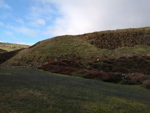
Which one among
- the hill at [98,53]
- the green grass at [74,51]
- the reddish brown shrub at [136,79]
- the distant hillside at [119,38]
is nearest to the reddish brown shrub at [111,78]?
the reddish brown shrub at [136,79]

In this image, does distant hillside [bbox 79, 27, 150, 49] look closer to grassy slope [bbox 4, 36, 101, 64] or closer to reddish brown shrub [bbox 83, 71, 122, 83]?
grassy slope [bbox 4, 36, 101, 64]

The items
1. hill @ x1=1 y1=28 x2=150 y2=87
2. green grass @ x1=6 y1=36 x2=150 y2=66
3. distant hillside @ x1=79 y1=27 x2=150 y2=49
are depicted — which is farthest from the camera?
distant hillside @ x1=79 y1=27 x2=150 y2=49

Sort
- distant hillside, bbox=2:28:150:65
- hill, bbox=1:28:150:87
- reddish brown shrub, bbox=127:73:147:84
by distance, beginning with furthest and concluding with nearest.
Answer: distant hillside, bbox=2:28:150:65 < hill, bbox=1:28:150:87 < reddish brown shrub, bbox=127:73:147:84

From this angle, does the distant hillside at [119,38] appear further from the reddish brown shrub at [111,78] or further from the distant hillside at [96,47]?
the reddish brown shrub at [111,78]

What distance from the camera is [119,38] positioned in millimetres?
44812

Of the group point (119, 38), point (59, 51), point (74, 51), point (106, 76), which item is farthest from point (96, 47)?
point (106, 76)

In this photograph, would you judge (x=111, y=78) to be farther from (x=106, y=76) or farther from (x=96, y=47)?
(x=96, y=47)

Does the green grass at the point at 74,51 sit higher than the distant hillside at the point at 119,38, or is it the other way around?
the distant hillside at the point at 119,38

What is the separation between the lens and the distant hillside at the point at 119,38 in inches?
1623

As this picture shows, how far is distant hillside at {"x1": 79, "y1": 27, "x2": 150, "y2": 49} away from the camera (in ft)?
135

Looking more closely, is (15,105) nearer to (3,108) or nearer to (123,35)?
(3,108)

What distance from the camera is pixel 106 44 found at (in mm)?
43594

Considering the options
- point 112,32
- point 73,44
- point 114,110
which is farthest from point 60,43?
point 114,110

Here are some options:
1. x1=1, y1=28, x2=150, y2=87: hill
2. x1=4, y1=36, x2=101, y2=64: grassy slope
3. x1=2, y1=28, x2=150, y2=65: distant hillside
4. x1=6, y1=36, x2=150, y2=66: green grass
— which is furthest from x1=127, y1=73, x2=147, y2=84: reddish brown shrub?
x1=4, y1=36, x2=101, y2=64: grassy slope
